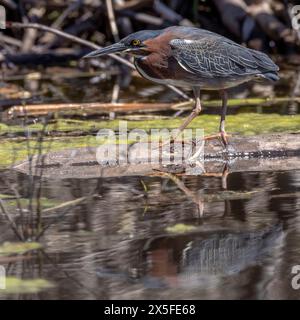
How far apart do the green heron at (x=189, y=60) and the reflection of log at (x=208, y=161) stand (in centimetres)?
15

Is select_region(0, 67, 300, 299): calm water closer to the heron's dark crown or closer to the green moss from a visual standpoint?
the green moss

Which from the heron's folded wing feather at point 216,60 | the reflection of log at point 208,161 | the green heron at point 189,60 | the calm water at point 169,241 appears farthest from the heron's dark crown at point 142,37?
the calm water at point 169,241

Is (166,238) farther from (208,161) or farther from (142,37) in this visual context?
(142,37)

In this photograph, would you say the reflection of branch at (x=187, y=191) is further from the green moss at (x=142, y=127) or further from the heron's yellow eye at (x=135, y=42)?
the heron's yellow eye at (x=135, y=42)

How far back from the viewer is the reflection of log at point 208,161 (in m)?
6.06

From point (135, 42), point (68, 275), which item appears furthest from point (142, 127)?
point (68, 275)

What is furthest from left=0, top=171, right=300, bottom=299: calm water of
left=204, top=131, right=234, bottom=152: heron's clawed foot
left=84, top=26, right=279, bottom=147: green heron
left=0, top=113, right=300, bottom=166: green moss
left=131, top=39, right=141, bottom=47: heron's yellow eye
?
left=131, top=39, right=141, bottom=47: heron's yellow eye

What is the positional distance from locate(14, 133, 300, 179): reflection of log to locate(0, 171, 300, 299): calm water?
0.26 meters

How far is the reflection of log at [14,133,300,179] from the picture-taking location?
239 inches

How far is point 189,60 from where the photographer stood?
642 cm

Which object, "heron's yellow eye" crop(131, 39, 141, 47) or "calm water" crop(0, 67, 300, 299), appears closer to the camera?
"calm water" crop(0, 67, 300, 299)

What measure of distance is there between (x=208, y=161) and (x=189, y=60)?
0.72 metres

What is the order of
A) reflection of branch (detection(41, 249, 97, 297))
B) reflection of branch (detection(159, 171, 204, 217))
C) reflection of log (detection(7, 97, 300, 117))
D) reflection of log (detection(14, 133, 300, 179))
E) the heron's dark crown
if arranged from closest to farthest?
reflection of branch (detection(41, 249, 97, 297))
reflection of branch (detection(159, 171, 204, 217))
reflection of log (detection(14, 133, 300, 179))
the heron's dark crown
reflection of log (detection(7, 97, 300, 117))

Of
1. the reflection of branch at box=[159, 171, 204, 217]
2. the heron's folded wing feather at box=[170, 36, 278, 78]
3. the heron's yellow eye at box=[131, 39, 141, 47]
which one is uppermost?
the heron's yellow eye at box=[131, 39, 141, 47]
